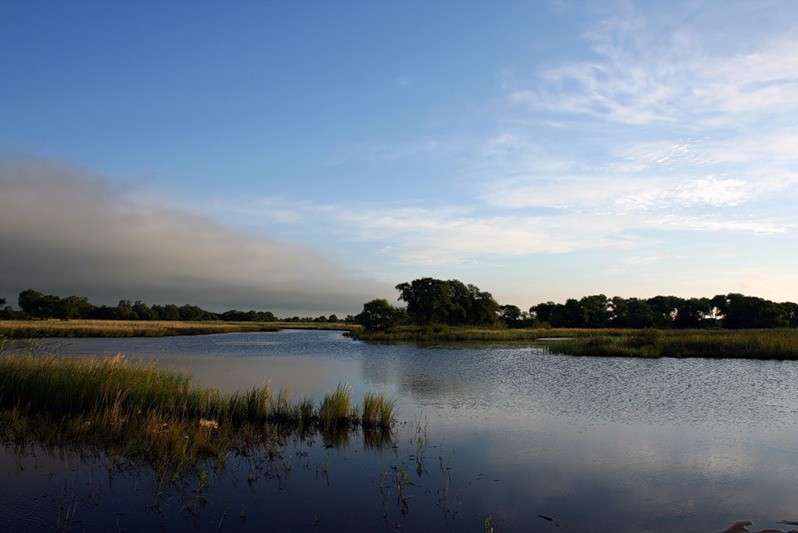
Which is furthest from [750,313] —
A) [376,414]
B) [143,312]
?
[143,312]

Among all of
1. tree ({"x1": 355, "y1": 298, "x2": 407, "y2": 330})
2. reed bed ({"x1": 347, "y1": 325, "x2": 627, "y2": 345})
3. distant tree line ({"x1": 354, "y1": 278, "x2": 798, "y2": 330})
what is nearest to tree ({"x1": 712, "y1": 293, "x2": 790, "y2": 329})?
distant tree line ({"x1": 354, "y1": 278, "x2": 798, "y2": 330})

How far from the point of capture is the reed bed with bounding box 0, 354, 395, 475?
11.1m

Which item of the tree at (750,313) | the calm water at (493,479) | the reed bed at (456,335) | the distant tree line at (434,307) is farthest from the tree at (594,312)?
the calm water at (493,479)

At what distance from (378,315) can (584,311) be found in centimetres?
5679

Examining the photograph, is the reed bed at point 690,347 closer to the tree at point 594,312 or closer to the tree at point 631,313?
the tree at point 631,313

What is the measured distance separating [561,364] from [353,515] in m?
27.9

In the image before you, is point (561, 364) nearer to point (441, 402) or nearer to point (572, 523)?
point (441, 402)

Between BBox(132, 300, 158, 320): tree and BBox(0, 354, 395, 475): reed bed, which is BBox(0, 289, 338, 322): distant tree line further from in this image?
BBox(0, 354, 395, 475): reed bed

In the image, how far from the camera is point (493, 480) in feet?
32.2

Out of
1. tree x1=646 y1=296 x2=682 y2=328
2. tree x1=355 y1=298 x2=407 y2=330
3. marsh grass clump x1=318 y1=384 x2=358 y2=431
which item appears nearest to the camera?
marsh grass clump x1=318 y1=384 x2=358 y2=431

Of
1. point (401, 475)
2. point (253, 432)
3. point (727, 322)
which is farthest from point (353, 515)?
point (727, 322)

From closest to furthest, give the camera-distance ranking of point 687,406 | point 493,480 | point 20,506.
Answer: point 20,506
point 493,480
point 687,406

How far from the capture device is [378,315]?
8000 cm

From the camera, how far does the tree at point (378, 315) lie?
7981 centimetres
